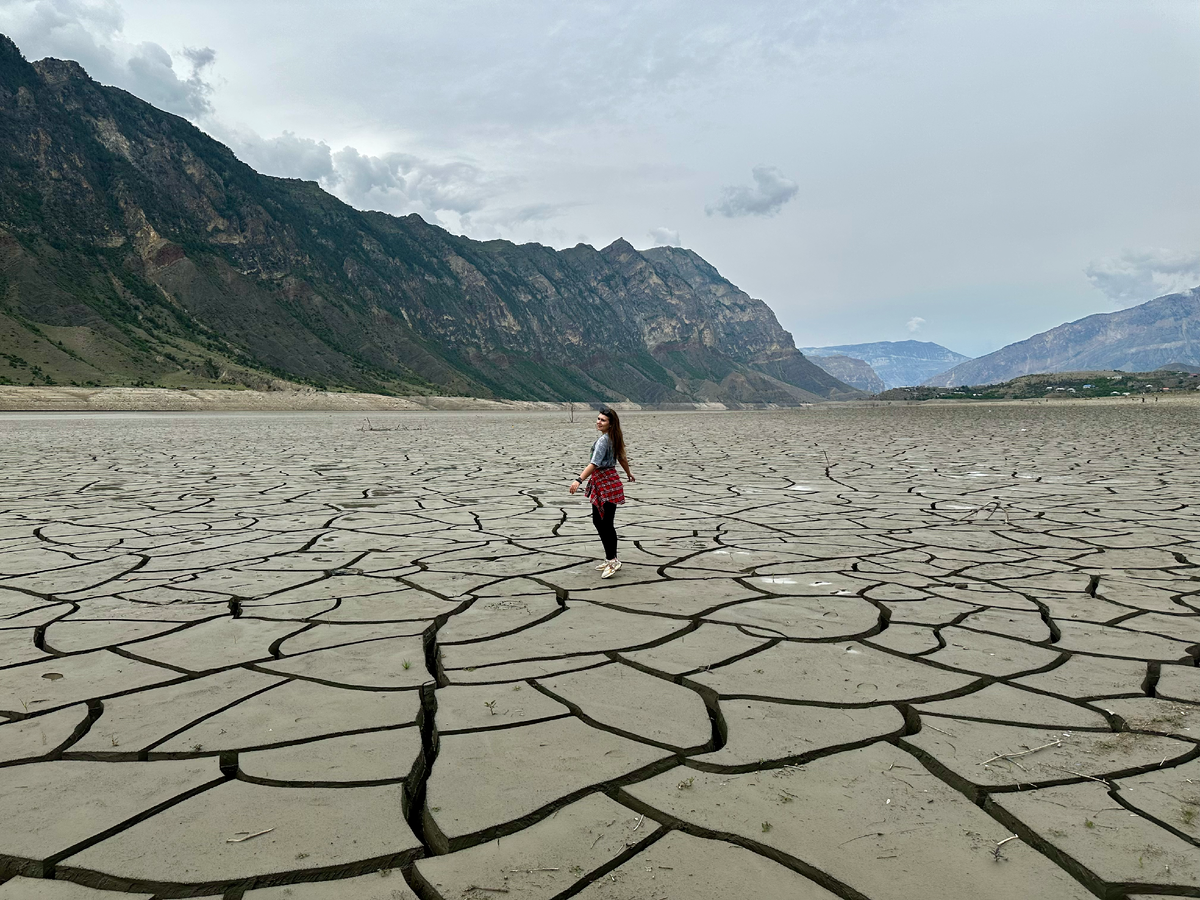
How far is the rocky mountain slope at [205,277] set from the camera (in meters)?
61.2

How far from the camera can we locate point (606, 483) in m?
4.60

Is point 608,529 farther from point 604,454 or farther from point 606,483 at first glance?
point 604,454

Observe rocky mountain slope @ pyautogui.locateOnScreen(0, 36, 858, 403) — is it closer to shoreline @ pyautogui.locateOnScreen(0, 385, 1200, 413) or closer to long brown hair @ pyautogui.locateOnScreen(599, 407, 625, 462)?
shoreline @ pyautogui.locateOnScreen(0, 385, 1200, 413)

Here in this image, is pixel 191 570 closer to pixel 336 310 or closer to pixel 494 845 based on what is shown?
pixel 494 845

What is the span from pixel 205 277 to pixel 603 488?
86036 millimetres

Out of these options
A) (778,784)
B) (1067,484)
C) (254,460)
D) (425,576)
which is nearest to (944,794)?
(778,784)

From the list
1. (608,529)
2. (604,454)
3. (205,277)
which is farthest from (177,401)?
(608,529)

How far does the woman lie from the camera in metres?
4.48

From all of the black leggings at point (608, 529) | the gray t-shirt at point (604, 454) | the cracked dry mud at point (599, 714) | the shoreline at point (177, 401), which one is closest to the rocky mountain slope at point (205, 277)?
the shoreline at point (177, 401)

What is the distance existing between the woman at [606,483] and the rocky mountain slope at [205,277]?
186 ft

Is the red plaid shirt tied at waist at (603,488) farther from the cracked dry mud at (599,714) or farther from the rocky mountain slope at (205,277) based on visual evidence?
the rocky mountain slope at (205,277)

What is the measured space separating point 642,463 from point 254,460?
6365 mm

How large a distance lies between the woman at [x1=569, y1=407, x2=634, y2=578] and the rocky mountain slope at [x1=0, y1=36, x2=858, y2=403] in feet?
186

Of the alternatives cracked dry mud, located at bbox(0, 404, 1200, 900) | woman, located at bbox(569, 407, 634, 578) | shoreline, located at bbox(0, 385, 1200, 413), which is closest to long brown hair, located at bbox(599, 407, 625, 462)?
woman, located at bbox(569, 407, 634, 578)
